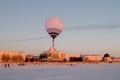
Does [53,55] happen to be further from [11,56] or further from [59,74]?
[59,74]

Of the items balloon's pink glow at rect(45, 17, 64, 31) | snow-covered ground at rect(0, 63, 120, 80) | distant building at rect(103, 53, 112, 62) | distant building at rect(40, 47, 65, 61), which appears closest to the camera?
snow-covered ground at rect(0, 63, 120, 80)

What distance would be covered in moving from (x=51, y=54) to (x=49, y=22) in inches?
1365

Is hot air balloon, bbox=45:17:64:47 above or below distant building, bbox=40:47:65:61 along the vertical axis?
above

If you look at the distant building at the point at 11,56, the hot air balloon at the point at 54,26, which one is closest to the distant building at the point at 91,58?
the distant building at the point at 11,56

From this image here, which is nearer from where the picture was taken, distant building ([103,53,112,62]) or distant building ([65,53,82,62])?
distant building ([65,53,82,62])

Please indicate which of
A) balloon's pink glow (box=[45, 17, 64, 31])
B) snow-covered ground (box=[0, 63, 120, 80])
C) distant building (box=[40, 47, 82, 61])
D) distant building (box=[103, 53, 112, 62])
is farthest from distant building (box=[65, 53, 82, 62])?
snow-covered ground (box=[0, 63, 120, 80])

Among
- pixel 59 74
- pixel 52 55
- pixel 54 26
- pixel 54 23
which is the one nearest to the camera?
pixel 59 74

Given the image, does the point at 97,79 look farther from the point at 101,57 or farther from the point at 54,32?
the point at 101,57

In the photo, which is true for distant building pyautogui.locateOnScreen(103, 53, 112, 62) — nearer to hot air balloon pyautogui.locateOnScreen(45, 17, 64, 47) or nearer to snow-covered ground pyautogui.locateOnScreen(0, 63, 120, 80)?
hot air balloon pyautogui.locateOnScreen(45, 17, 64, 47)

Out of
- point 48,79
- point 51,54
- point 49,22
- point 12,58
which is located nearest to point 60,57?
point 51,54

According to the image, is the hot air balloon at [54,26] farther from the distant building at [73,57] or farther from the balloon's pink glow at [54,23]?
the distant building at [73,57]

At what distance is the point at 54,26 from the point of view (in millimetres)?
83312

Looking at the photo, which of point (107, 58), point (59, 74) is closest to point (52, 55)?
point (107, 58)

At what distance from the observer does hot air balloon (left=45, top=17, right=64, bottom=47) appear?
83.1m
